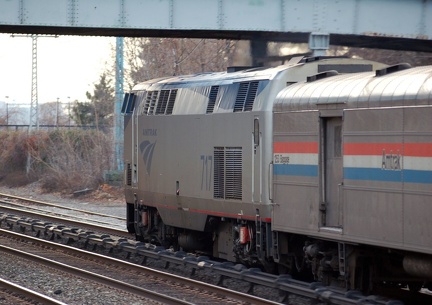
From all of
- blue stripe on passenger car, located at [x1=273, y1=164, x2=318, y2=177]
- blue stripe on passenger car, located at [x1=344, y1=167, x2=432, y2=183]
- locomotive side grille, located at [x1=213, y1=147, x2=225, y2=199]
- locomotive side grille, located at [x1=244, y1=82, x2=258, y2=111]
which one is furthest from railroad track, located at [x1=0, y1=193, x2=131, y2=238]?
blue stripe on passenger car, located at [x1=344, y1=167, x2=432, y2=183]

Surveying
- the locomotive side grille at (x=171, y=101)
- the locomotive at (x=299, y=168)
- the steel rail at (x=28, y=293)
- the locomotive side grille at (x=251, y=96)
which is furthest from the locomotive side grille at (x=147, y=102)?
the steel rail at (x=28, y=293)

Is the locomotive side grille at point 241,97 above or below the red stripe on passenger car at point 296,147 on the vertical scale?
above

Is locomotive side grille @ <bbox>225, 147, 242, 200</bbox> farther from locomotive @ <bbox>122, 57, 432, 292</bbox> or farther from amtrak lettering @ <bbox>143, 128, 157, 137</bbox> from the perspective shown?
amtrak lettering @ <bbox>143, 128, 157, 137</bbox>

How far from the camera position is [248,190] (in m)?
14.8

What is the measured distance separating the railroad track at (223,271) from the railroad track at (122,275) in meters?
0.57

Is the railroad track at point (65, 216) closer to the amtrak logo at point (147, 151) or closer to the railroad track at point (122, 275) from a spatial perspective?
the railroad track at point (122, 275)

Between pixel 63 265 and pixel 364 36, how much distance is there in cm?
1037

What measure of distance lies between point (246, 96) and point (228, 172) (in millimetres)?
1359

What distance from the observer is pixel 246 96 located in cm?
1498

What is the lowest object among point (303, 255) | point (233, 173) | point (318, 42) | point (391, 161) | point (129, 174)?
point (303, 255)

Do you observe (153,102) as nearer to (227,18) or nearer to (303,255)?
(227,18)

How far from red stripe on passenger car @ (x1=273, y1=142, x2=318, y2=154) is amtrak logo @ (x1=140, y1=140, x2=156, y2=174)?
4979 mm

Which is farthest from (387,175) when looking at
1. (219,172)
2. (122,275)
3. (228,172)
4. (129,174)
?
(129,174)

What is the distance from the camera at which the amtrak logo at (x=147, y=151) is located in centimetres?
1864
